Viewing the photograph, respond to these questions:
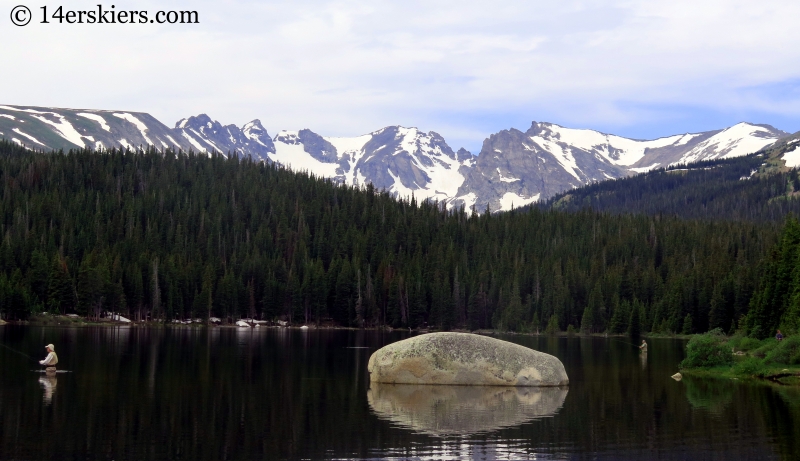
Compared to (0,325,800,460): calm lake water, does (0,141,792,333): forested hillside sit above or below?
above

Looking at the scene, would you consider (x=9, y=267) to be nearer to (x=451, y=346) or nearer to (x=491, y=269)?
(x=491, y=269)

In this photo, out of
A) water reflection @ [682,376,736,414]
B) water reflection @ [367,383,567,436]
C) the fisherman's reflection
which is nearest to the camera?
water reflection @ [367,383,567,436]

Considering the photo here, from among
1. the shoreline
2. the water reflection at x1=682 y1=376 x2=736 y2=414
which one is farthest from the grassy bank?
the shoreline

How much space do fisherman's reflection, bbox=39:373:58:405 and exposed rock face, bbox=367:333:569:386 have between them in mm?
17905

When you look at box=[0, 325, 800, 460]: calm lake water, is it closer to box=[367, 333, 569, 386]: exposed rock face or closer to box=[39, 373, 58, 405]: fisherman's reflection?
box=[39, 373, 58, 405]: fisherman's reflection

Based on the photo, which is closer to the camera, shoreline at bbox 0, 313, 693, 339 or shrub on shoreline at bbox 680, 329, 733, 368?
shrub on shoreline at bbox 680, 329, 733, 368

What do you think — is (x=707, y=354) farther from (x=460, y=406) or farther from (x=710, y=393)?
(x=460, y=406)

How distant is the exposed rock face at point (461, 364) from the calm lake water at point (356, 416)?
1.59 meters

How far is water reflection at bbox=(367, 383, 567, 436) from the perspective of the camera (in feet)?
128

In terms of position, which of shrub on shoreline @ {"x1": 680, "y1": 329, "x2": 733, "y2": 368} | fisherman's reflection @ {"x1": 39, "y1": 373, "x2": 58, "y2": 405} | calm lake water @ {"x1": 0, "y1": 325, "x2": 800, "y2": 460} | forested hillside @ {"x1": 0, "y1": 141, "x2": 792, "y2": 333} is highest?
forested hillside @ {"x1": 0, "y1": 141, "x2": 792, "y2": 333}

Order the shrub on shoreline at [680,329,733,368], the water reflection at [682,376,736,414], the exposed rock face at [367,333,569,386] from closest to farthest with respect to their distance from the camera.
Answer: the water reflection at [682,376,736,414]
the exposed rock face at [367,333,569,386]
the shrub on shoreline at [680,329,733,368]

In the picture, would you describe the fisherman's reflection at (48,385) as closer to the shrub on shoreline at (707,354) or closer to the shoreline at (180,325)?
the shrub on shoreline at (707,354)

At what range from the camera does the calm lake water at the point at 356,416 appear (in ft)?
108

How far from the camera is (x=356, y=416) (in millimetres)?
40750
